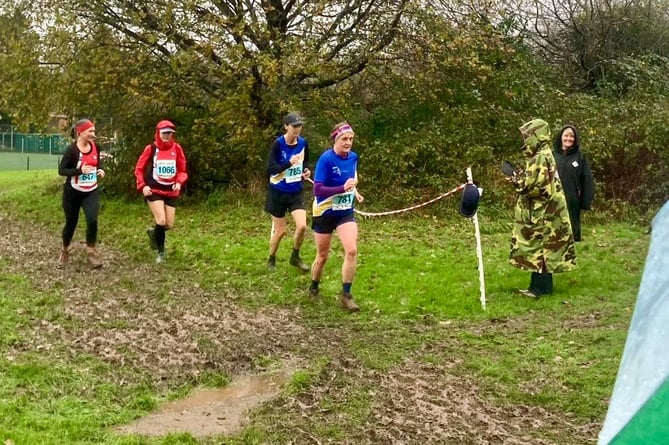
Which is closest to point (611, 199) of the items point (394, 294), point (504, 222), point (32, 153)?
point (504, 222)

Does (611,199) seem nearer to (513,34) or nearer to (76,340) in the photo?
(513,34)

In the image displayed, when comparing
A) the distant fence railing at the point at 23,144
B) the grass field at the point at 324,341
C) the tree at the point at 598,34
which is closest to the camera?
the grass field at the point at 324,341

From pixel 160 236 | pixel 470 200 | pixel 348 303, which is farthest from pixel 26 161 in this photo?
pixel 470 200

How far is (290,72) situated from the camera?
14.4m

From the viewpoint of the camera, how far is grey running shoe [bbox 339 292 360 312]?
8.29 m

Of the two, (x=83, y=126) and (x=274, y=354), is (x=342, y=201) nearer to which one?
(x=274, y=354)

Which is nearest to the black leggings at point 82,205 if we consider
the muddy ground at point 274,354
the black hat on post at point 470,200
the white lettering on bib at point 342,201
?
the muddy ground at point 274,354

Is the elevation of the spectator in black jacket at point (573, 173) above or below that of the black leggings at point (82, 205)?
above

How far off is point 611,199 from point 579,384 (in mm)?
10536

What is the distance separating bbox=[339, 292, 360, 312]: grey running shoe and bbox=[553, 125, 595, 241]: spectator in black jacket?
294 centimetres

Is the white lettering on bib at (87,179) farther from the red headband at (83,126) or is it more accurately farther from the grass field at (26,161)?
the grass field at (26,161)

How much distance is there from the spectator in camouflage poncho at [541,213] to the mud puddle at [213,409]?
352cm

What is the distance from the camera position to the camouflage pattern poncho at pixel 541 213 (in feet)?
27.7

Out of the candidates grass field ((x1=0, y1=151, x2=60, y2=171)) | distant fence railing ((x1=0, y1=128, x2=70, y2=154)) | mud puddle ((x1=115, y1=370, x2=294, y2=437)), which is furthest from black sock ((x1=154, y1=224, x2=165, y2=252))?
distant fence railing ((x1=0, y1=128, x2=70, y2=154))
